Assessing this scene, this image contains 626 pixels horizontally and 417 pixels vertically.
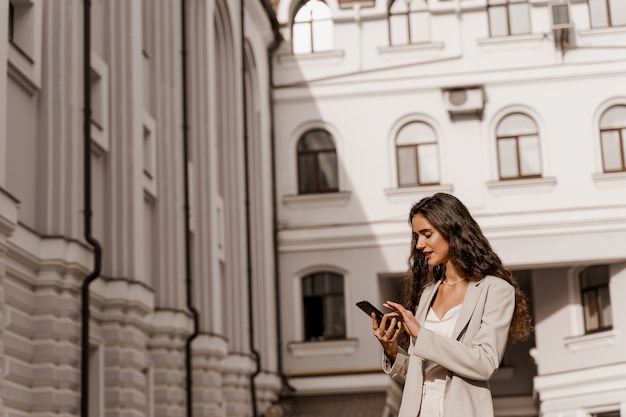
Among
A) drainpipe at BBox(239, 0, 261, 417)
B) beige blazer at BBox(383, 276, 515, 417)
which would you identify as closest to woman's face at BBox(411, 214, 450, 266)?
beige blazer at BBox(383, 276, 515, 417)

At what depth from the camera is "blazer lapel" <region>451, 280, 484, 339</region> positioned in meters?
4.89

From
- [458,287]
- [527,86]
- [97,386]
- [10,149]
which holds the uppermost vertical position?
[527,86]

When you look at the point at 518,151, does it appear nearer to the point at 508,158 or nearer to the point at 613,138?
the point at 508,158

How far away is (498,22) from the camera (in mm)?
28359

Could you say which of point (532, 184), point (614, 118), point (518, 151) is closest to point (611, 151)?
point (614, 118)

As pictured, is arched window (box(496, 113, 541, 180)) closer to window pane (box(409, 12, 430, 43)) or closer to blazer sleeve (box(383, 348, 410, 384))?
window pane (box(409, 12, 430, 43))

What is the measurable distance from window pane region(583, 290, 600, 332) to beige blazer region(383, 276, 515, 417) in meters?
23.6

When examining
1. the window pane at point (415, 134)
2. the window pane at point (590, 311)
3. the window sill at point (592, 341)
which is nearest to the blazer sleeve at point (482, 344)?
the window sill at point (592, 341)

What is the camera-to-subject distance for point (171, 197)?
773 inches

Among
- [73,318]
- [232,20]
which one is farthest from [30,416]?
[232,20]

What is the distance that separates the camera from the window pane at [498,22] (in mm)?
28312

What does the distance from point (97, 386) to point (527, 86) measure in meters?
15.2

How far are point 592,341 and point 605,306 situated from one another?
908 millimetres

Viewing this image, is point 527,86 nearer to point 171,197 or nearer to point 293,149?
point 293,149
